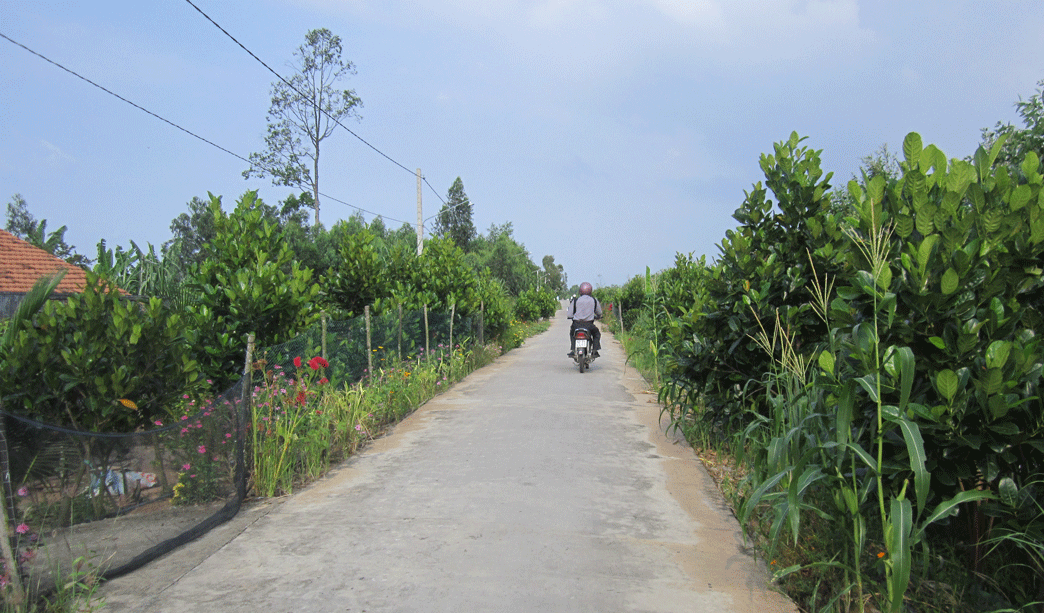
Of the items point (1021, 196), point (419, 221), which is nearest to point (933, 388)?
point (1021, 196)

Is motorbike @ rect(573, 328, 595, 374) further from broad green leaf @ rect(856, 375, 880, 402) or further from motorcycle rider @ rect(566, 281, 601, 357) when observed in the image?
broad green leaf @ rect(856, 375, 880, 402)

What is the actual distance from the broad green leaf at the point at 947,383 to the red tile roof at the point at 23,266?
21.4 m

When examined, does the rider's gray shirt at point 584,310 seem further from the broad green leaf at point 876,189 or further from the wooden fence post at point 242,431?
the broad green leaf at point 876,189

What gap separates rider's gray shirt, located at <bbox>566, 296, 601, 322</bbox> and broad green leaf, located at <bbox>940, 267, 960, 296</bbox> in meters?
11.2

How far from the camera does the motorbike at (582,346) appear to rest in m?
14.0

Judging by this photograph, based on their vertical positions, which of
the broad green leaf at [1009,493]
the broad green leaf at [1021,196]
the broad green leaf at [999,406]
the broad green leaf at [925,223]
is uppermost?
the broad green leaf at [1021,196]

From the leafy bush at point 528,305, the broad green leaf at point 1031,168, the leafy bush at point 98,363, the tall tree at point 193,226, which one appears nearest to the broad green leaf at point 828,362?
the broad green leaf at point 1031,168

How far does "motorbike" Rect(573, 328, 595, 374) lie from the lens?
549 inches

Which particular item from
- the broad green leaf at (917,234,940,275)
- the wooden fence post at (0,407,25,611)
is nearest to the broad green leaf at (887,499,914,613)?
the broad green leaf at (917,234,940,275)

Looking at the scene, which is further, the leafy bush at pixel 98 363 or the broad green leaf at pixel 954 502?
the leafy bush at pixel 98 363

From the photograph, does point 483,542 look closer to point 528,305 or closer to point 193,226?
point 528,305

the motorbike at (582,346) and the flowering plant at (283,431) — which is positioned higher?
the motorbike at (582,346)

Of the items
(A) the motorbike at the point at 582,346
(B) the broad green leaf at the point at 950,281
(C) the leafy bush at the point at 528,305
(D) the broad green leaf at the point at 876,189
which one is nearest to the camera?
(B) the broad green leaf at the point at 950,281

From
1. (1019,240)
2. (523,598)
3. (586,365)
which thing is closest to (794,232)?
(1019,240)
